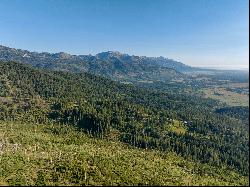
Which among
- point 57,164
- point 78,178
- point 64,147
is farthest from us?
point 64,147

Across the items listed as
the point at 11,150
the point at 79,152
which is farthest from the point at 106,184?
the point at 11,150

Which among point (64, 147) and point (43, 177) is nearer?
point (43, 177)

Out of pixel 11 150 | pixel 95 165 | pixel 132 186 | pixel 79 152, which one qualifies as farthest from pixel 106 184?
pixel 11 150

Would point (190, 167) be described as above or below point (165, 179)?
below

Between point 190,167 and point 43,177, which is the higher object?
point 43,177

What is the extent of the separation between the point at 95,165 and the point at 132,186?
1478 inches

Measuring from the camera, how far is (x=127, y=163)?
166375 millimetres

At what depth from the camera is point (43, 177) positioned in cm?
13475

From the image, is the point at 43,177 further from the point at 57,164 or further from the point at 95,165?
the point at 95,165

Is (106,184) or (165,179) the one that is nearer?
(106,184)

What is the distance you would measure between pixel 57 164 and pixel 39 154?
2621 cm

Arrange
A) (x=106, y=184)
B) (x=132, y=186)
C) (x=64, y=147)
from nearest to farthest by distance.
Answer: (x=132, y=186), (x=106, y=184), (x=64, y=147)

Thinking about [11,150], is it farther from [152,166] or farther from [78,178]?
[152,166]

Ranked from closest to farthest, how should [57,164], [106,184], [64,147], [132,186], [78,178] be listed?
[132,186], [106,184], [78,178], [57,164], [64,147]
